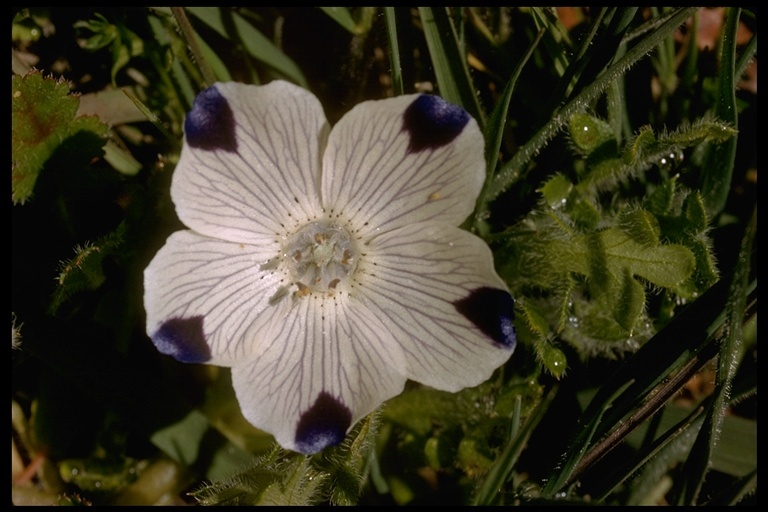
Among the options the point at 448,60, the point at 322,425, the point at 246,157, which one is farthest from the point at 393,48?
the point at 322,425

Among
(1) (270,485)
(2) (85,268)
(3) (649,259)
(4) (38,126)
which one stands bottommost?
(1) (270,485)

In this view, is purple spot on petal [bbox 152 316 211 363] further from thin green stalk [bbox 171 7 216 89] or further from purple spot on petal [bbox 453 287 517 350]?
thin green stalk [bbox 171 7 216 89]

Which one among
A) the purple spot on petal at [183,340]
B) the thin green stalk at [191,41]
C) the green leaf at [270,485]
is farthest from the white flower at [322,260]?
the thin green stalk at [191,41]

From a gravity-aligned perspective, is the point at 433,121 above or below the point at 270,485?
above

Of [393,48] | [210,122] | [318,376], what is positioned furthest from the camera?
[393,48]

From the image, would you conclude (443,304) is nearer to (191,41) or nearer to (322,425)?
(322,425)
